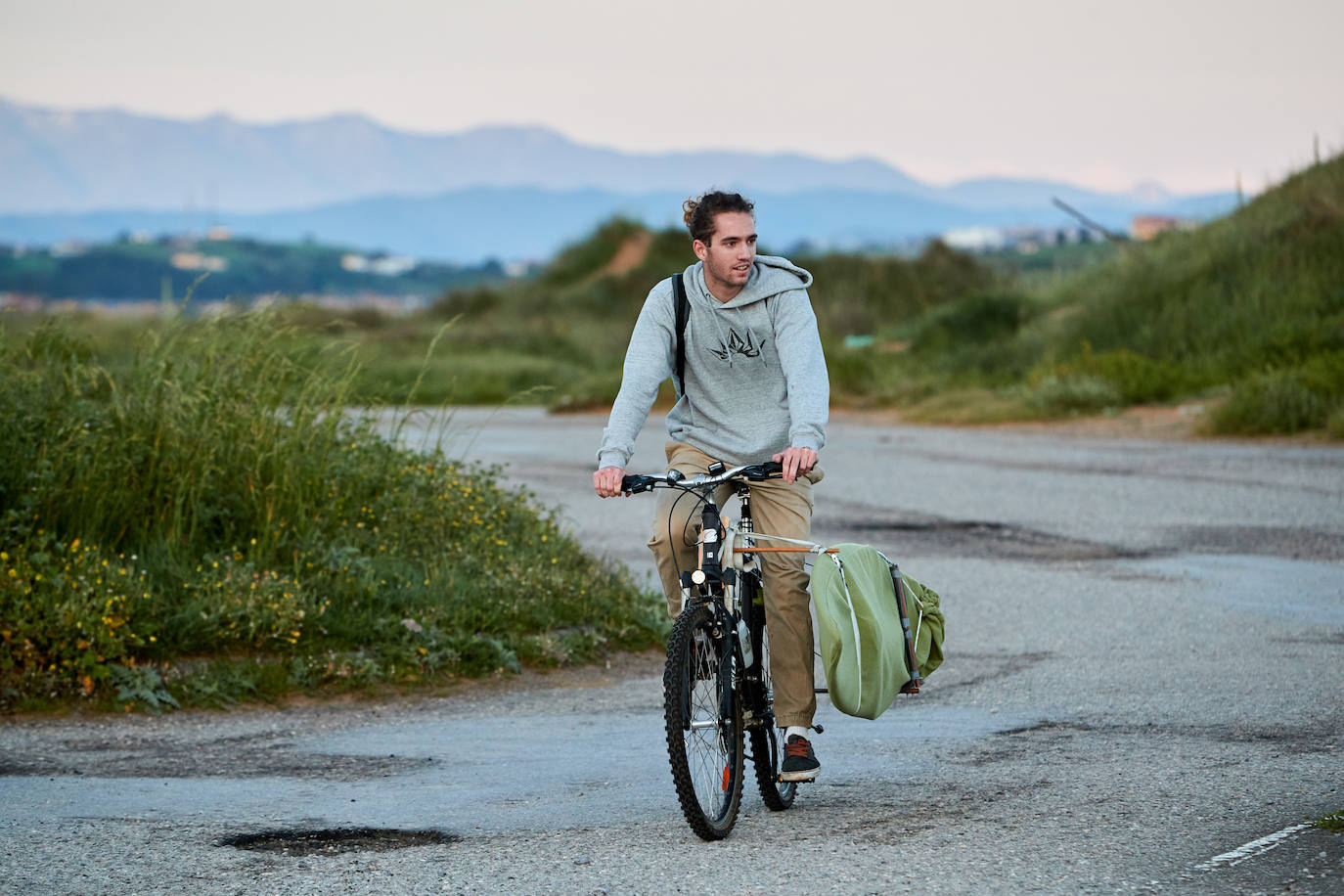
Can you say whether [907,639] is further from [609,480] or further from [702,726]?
[609,480]

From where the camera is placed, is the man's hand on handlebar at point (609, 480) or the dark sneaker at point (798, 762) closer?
the man's hand on handlebar at point (609, 480)

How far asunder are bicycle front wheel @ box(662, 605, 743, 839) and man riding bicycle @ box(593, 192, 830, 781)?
0.30 m

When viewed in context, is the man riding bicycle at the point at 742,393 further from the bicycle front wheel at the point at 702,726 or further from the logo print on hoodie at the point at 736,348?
the bicycle front wheel at the point at 702,726

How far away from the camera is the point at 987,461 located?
18.8 meters

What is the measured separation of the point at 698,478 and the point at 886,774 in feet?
5.42

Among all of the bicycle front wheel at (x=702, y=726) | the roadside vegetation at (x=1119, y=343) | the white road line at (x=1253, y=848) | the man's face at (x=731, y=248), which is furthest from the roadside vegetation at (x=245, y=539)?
the roadside vegetation at (x=1119, y=343)

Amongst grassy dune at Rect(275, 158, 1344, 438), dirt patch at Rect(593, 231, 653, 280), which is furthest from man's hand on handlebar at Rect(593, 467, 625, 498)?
dirt patch at Rect(593, 231, 653, 280)

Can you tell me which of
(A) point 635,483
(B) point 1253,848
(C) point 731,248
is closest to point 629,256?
(C) point 731,248

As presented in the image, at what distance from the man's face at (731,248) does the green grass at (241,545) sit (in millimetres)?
3534

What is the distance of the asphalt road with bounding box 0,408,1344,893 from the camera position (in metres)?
4.79

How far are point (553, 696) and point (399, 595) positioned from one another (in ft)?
4.02

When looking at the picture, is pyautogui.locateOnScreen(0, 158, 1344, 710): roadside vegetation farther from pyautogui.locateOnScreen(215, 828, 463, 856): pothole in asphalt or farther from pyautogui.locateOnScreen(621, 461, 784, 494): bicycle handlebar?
pyautogui.locateOnScreen(621, 461, 784, 494): bicycle handlebar

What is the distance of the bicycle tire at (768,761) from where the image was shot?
18.0 ft

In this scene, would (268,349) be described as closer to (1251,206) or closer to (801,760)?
(801,760)
